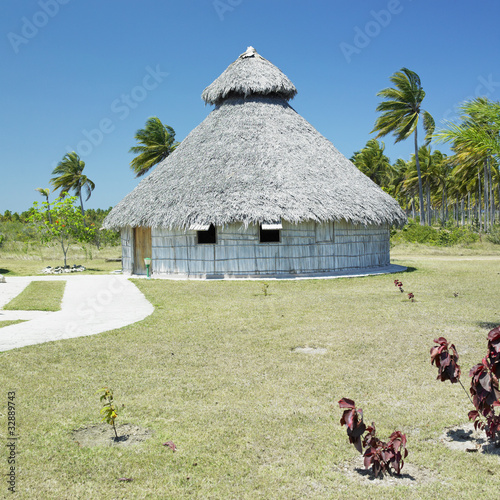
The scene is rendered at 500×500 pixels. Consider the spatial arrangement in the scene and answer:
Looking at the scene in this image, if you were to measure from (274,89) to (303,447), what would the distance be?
62.3 ft

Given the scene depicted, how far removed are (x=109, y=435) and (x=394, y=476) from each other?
2347 millimetres

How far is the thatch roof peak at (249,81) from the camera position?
813 inches

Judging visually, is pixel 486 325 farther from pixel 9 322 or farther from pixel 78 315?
pixel 9 322

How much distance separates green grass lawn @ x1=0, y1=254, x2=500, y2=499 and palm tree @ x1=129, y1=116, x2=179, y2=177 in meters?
28.0

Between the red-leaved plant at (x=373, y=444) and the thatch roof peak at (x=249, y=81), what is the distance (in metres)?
19.0

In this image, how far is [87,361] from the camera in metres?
6.33

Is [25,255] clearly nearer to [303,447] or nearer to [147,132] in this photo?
[147,132]

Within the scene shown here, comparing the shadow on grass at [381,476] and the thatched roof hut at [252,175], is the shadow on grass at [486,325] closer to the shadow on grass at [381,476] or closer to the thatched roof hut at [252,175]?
the shadow on grass at [381,476]

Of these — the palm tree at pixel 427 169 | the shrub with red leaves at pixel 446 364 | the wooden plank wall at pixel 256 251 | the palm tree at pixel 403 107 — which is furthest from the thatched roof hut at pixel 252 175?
the palm tree at pixel 427 169

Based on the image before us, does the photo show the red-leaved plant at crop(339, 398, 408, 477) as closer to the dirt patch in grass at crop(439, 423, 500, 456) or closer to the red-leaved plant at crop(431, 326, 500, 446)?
the red-leaved plant at crop(431, 326, 500, 446)

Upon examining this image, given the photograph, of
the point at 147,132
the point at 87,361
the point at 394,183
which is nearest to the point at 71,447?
the point at 87,361

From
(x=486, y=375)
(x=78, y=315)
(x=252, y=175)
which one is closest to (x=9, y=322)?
(x=78, y=315)

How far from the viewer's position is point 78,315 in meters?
9.70

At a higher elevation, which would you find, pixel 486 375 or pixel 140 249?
pixel 140 249
